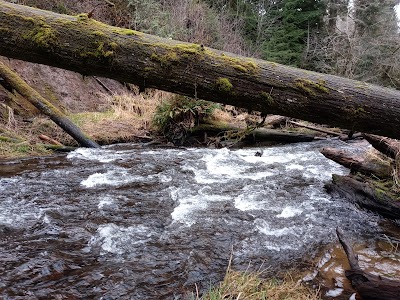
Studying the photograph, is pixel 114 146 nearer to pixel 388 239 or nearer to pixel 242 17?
pixel 388 239

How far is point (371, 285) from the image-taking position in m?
2.98

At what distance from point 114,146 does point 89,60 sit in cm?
682

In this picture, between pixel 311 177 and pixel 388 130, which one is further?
pixel 311 177

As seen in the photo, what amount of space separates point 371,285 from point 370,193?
2.66m

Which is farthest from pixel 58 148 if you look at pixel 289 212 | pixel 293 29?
pixel 293 29

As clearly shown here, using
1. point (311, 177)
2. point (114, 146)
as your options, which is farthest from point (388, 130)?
point (114, 146)

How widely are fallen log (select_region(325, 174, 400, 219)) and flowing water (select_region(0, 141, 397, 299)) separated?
164mm

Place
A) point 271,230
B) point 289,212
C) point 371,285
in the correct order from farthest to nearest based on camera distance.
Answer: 1. point 289,212
2. point 271,230
3. point 371,285

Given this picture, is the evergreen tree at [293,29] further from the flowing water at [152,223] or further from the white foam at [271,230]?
the white foam at [271,230]

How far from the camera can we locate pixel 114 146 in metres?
9.60

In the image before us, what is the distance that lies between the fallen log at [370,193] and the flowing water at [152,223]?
16 centimetres

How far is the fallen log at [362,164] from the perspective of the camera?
572 cm

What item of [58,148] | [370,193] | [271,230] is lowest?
[58,148]

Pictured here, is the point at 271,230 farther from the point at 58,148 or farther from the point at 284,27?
the point at 284,27
